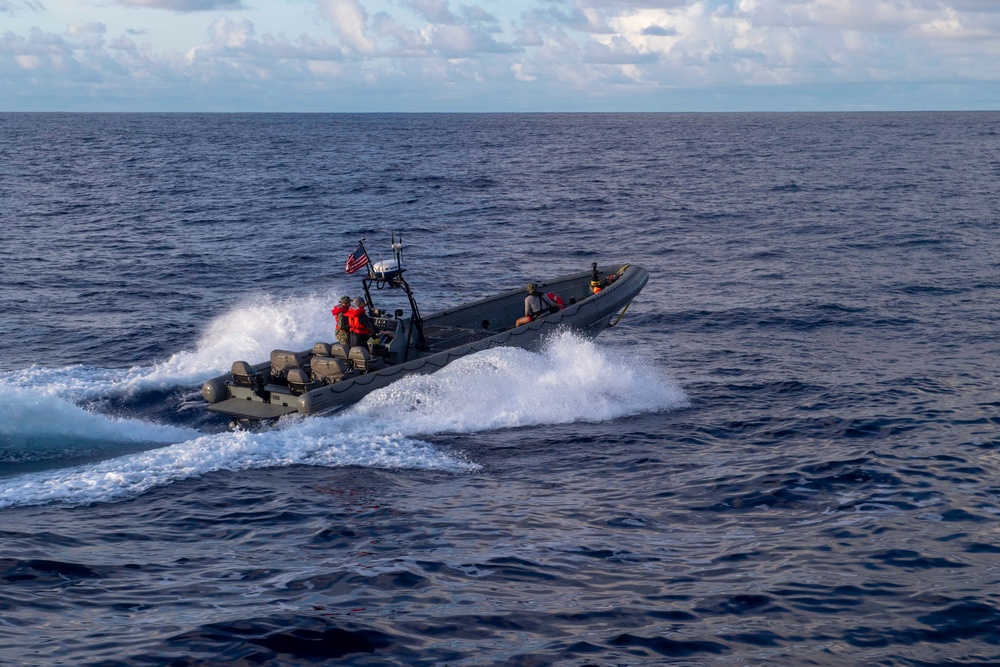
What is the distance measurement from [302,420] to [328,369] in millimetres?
1074

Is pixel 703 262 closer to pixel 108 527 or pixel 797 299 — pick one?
pixel 797 299

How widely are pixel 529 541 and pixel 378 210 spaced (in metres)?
37.8

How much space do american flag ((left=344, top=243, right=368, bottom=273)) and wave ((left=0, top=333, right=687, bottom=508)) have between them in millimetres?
2297

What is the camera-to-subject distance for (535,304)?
770 inches

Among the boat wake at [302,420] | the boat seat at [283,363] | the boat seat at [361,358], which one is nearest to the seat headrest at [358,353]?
the boat seat at [361,358]

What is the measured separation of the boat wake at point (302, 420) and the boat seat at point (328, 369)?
2.07 ft

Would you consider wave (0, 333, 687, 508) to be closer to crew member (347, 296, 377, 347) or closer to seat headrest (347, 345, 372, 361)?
seat headrest (347, 345, 372, 361)

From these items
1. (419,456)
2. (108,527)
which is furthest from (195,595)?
(419,456)

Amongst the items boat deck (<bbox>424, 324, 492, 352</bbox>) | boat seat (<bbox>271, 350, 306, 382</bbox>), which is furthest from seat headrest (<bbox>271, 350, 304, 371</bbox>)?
boat deck (<bbox>424, 324, 492, 352</bbox>)

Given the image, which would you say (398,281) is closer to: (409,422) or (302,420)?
(409,422)

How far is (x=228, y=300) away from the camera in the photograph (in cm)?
2692

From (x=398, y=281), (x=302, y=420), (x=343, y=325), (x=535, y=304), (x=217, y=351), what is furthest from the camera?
(x=217, y=351)

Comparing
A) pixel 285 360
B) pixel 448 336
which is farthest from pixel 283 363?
pixel 448 336

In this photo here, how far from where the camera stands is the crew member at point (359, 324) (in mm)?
17141
